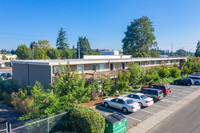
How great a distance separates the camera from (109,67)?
1006 inches

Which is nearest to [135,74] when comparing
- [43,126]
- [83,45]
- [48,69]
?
[48,69]

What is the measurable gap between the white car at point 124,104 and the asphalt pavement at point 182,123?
290cm

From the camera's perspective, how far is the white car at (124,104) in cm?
1468

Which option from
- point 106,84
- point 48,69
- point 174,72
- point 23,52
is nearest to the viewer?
point 48,69

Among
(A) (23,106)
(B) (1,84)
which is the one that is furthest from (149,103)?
(B) (1,84)

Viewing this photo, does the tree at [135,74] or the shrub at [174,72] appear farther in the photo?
the shrub at [174,72]

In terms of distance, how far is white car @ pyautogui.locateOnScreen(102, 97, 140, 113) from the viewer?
14.7 m

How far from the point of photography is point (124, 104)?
15172 millimetres

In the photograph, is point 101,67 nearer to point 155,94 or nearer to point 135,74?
point 135,74

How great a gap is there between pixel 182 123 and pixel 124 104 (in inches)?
212

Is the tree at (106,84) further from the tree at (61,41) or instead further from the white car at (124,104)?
the tree at (61,41)

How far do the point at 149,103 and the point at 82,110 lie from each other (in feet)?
31.7

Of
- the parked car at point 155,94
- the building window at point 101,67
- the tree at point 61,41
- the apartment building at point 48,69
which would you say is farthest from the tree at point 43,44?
the parked car at point 155,94

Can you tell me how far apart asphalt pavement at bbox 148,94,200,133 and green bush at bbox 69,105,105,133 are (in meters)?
4.77
